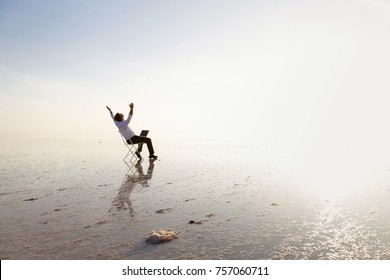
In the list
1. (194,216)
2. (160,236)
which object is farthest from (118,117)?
(160,236)

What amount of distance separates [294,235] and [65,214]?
443 centimetres

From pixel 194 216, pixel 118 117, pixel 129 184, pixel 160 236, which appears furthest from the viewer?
pixel 118 117

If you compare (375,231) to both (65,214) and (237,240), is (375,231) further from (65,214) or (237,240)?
(65,214)

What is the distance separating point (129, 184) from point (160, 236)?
185 inches

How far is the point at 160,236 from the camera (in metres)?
4.54

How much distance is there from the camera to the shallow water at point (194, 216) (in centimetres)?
418

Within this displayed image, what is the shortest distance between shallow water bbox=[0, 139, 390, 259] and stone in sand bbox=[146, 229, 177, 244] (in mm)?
116

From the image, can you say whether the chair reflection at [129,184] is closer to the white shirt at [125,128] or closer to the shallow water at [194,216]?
the shallow water at [194,216]

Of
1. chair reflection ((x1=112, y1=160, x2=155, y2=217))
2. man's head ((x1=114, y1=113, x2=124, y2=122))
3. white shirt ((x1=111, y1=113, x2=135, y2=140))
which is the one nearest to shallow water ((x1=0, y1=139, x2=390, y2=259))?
chair reflection ((x1=112, y1=160, x2=155, y2=217))

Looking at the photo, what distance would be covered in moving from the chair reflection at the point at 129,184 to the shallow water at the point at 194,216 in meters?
0.03

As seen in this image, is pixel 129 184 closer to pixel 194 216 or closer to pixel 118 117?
pixel 194 216

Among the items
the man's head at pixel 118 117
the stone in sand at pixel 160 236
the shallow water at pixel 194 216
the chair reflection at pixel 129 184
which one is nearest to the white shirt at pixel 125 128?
the man's head at pixel 118 117

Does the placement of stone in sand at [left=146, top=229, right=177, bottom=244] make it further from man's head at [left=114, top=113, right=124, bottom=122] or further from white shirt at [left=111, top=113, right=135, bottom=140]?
man's head at [left=114, top=113, right=124, bottom=122]
